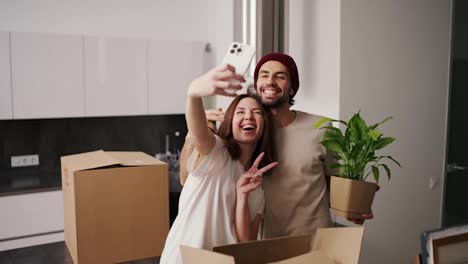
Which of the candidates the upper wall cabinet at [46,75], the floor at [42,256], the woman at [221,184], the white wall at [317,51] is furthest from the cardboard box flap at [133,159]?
the upper wall cabinet at [46,75]

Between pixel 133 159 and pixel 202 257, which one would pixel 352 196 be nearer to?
pixel 202 257

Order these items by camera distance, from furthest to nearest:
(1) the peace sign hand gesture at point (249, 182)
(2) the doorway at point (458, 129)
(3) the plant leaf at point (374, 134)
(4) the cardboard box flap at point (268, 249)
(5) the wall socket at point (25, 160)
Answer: (5) the wall socket at point (25, 160) < (2) the doorway at point (458, 129) < (3) the plant leaf at point (374, 134) < (1) the peace sign hand gesture at point (249, 182) < (4) the cardboard box flap at point (268, 249)

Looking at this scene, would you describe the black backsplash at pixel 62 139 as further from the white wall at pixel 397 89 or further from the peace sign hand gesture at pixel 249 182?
the peace sign hand gesture at pixel 249 182

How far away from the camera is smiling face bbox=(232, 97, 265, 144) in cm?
127

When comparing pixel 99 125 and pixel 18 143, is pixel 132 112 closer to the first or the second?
pixel 99 125

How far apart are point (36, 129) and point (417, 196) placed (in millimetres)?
3080

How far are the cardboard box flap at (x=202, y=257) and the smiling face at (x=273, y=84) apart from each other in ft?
2.25

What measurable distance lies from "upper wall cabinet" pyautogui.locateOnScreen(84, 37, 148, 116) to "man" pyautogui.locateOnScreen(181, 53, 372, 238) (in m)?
2.28

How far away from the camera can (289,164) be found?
1495 mm

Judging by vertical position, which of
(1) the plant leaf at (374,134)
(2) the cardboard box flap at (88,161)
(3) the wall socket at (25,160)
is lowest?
(3) the wall socket at (25,160)

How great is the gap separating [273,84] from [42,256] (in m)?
1.03

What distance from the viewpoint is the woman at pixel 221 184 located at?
118 cm

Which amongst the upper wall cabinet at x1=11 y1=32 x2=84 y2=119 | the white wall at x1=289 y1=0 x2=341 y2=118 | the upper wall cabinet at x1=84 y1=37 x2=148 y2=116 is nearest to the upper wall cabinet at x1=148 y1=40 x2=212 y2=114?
the upper wall cabinet at x1=84 y1=37 x2=148 y2=116

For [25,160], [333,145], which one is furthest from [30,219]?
[333,145]
